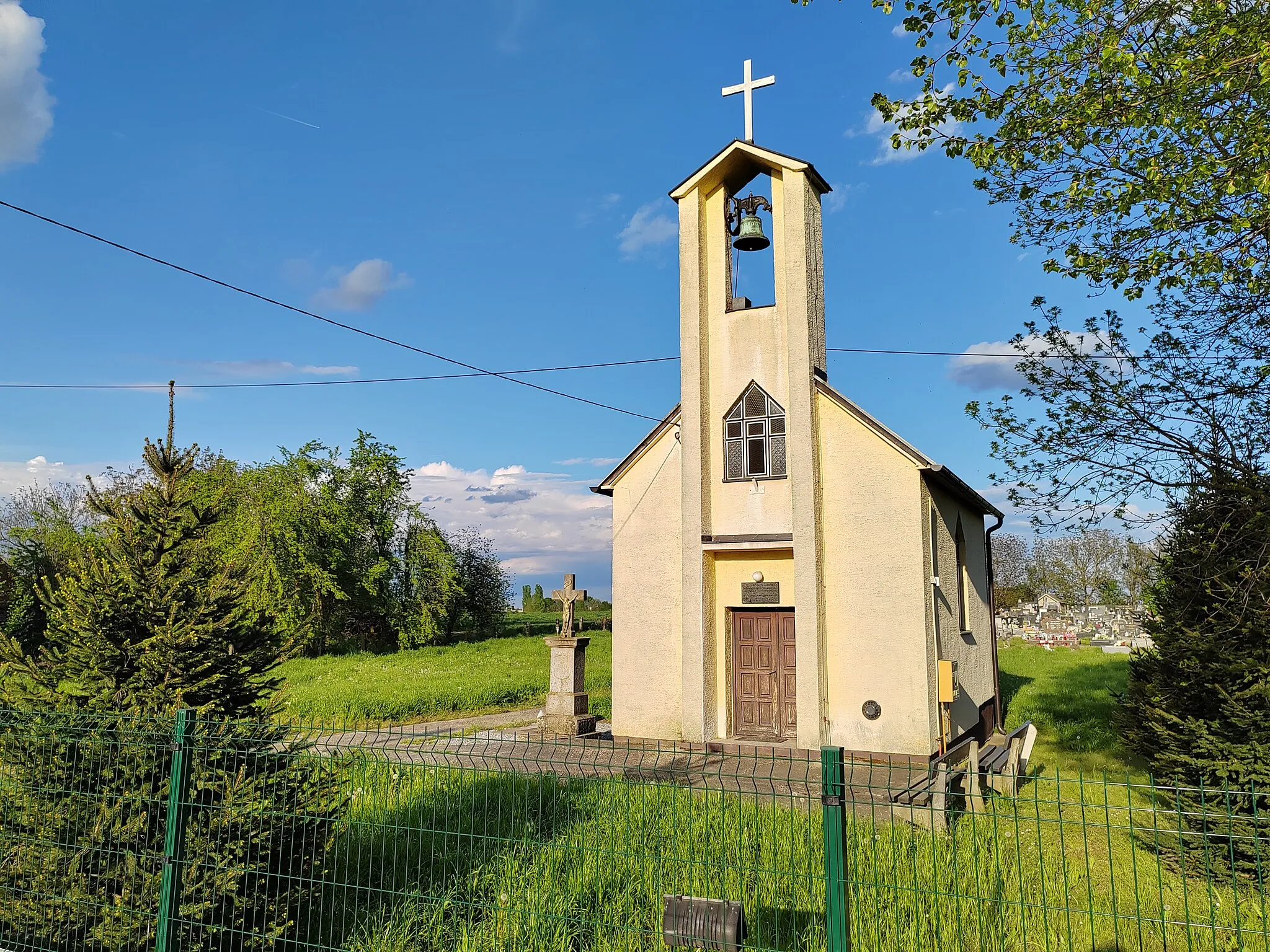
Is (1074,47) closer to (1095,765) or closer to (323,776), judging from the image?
(323,776)

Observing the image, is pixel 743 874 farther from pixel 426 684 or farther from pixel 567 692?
pixel 426 684

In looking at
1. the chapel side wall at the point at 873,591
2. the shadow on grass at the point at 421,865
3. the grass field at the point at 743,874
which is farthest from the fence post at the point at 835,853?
the chapel side wall at the point at 873,591

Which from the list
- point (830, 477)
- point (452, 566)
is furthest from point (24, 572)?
point (830, 477)

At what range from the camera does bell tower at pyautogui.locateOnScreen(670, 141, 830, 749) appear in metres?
12.8

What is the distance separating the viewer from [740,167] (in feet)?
45.9

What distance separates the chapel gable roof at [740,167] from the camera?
43.4ft

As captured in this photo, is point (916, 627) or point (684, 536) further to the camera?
point (684, 536)

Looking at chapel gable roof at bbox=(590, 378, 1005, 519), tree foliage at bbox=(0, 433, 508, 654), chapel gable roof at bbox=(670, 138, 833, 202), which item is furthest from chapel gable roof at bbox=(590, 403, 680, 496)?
tree foliage at bbox=(0, 433, 508, 654)

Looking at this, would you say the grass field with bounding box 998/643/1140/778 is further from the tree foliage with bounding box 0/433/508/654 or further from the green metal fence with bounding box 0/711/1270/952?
the tree foliage with bounding box 0/433/508/654

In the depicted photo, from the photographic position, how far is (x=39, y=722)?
5.11 metres

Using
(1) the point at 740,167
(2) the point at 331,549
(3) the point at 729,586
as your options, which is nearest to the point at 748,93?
(1) the point at 740,167

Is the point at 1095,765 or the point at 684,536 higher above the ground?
the point at 684,536

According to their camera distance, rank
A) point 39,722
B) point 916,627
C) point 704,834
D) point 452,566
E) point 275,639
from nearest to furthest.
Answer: point 704,834, point 39,722, point 275,639, point 916,627, point 452,566

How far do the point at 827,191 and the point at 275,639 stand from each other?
461 inches
